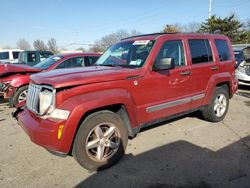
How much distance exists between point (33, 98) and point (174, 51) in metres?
2.69

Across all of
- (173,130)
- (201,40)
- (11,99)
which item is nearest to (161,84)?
(173,130)

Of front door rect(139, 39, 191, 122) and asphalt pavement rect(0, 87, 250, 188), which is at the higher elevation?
front door rect(139, 39, 191, 122)

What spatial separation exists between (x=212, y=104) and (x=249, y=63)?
547 cm

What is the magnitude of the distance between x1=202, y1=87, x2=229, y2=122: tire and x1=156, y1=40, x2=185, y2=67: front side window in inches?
55.1

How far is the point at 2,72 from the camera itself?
7.04 meters

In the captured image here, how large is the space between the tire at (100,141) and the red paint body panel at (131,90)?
0.17m

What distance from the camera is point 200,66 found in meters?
4.90

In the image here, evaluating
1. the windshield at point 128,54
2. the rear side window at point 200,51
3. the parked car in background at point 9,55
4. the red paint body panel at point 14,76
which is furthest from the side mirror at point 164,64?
the parked car in background at point 9,55

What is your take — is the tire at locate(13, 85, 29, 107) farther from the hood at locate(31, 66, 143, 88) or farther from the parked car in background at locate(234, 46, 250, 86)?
the parked car in background at locate(234, 46, 250, 86)

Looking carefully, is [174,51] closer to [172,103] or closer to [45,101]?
[172,103]

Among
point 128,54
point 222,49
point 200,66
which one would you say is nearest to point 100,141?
point 128,54

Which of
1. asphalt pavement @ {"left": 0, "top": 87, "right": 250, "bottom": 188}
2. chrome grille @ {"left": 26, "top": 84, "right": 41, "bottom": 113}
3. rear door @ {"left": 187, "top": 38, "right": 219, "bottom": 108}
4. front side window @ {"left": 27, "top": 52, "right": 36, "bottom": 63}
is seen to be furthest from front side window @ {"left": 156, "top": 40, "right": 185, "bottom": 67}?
front side window @ {"left": 27, "top": 52, "right": 36, "bottom": 63}

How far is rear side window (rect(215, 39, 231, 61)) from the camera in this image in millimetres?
5481

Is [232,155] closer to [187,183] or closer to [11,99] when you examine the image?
[187,183]
